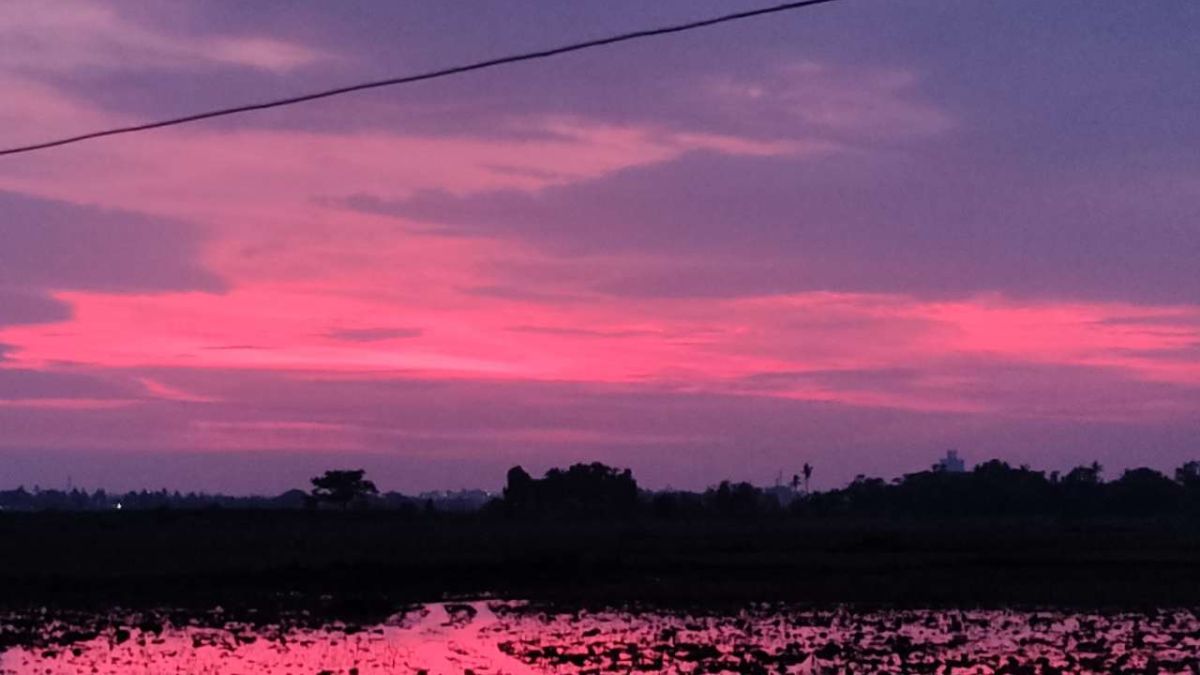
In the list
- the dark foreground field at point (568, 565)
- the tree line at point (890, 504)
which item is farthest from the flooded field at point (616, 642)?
the tree line at point (890, 504)

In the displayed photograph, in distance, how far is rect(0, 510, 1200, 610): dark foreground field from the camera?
33.7 meters

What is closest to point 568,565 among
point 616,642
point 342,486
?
point 616,642

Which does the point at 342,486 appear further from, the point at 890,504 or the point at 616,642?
the point at 616,642

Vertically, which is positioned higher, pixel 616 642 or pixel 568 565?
pixel 568 565

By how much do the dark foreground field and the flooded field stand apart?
388 centimetres

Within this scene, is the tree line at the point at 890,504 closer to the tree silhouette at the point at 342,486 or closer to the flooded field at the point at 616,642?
the tree silhouette at the point at 342,486

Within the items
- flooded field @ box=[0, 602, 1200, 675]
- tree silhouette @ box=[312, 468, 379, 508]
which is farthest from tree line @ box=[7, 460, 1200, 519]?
flooded field @ box=[0, 602, 1200, 675]

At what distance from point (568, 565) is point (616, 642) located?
1904 centimetres

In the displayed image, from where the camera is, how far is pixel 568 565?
137 feet

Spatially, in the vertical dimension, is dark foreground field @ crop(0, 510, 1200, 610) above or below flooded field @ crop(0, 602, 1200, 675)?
above

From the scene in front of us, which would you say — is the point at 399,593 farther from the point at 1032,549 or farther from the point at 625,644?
the point at 1032,549

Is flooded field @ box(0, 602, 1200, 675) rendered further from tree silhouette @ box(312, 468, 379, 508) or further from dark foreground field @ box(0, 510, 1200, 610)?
tree silhouette @ box(312, 468, 379, 508)

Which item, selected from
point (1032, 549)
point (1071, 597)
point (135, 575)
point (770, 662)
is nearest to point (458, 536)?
point (1032, 549)

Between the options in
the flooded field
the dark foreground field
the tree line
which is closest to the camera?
the flooded field
